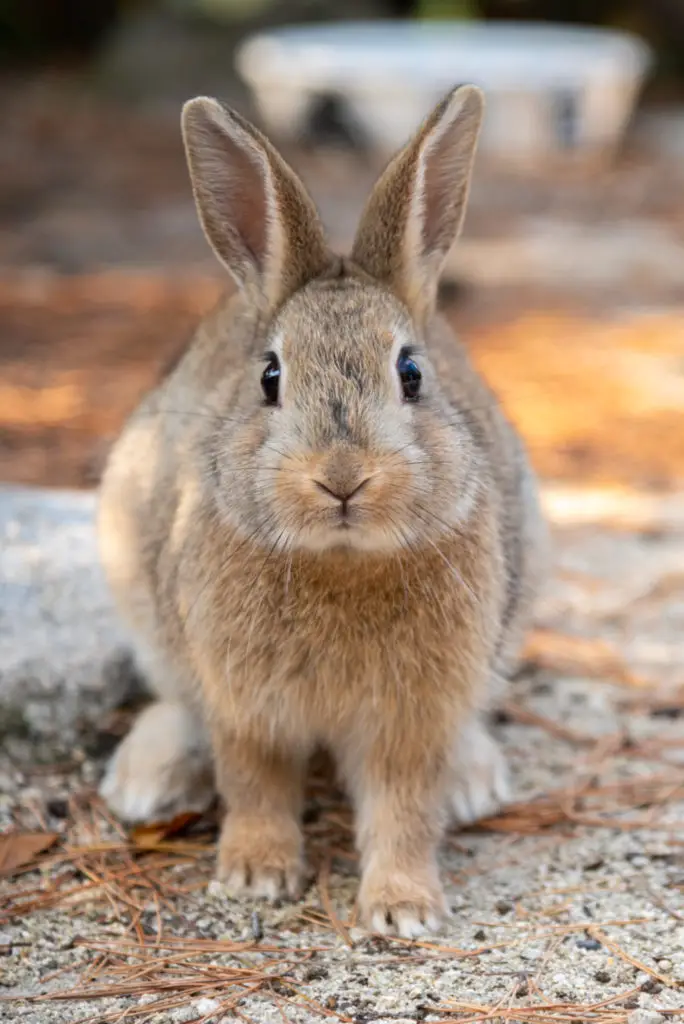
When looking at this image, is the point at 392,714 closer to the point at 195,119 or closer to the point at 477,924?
the point at 477,924

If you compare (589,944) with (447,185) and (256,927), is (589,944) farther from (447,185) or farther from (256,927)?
(447,185)

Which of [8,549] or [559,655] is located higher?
[8,549]

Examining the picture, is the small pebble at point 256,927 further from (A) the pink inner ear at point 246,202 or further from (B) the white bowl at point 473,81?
(B) the white bowl at point 473,81

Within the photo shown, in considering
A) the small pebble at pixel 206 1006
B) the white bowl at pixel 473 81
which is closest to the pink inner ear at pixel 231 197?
the small pebble at pixel 206 1006

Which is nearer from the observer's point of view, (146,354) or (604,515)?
(604,515)

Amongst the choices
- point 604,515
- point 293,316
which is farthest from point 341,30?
point 293,316

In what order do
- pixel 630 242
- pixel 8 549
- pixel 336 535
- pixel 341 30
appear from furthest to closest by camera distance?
pixel 341 30 → pixel 630 242 → pixel 8 549 → pixel 336 535

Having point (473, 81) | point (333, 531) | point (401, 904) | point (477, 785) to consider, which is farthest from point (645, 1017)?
point (473, 81)
